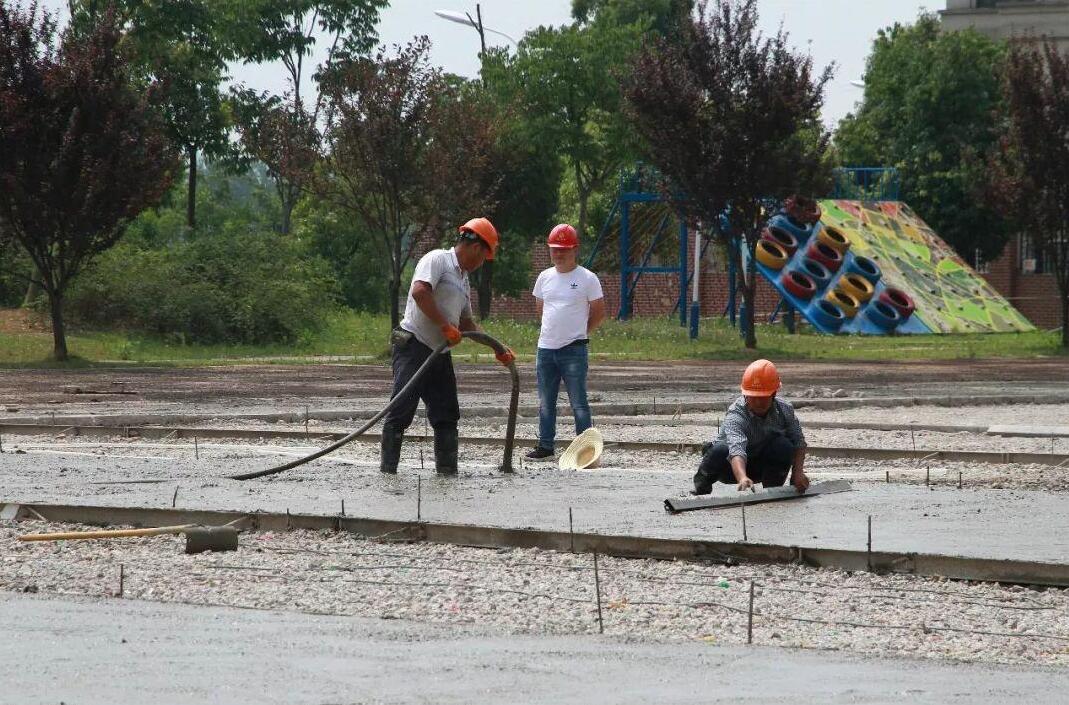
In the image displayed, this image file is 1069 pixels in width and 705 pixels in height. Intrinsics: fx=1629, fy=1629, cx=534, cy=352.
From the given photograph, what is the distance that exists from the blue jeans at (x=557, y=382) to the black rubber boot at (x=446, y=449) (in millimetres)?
1217

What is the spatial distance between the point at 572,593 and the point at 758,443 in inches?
135

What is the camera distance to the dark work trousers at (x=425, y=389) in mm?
11430

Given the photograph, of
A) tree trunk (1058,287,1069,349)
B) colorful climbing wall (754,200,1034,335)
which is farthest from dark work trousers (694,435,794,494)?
colorful climbing wall (754,200,1034,335)

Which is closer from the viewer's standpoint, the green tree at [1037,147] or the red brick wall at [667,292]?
the green tree at [1037,147]

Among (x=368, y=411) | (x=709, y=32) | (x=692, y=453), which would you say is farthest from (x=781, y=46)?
(x=692, y=453)

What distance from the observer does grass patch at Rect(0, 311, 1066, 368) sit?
98.8ft

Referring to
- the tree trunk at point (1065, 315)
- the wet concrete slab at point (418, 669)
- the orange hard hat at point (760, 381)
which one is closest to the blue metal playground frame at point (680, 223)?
the tree trunk at point (1065, 315)

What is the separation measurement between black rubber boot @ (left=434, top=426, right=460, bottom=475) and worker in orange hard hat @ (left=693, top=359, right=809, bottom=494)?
6.61 feet

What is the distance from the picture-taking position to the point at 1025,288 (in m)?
53.9

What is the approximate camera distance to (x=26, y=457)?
12484mm

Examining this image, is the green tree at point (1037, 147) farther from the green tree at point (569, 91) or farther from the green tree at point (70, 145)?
the green tree at point (569, 91)

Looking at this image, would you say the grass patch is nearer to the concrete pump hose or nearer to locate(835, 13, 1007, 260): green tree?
locate(835, 13, 1007, 260): green tree

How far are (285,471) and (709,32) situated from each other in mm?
22355

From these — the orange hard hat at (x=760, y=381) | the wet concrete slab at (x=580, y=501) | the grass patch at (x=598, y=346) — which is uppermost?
the orange hard hat at (x=760, y=381)
